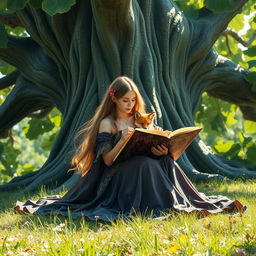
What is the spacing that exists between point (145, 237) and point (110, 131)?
1.67m

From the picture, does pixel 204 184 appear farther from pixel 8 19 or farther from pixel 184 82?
pixel 8 19

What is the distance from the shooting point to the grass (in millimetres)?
3777

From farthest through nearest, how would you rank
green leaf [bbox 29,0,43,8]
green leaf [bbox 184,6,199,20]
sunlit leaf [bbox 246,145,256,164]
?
sunlit leaf [bbox 246,145,256,164] → green leaf [bbox 184,6,199,20] → green leaf [bbox 29,0,43,8]

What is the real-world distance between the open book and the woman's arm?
0.08ft

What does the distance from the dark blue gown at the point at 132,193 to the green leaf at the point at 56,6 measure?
4.10 feet

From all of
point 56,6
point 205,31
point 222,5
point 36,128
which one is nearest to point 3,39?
point 56,6

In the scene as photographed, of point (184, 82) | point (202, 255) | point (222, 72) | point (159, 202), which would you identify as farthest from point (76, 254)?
point (222, 72)

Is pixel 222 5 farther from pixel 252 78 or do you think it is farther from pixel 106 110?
pixel 106 110

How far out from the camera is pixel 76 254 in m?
3.67

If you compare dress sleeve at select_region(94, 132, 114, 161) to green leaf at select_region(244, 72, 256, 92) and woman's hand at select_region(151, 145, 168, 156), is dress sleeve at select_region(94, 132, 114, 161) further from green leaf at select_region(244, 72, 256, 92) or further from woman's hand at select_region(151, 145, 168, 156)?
green leaf at select_region(244, 72, 256, 92)

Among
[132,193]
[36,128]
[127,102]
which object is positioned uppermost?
[127,102]

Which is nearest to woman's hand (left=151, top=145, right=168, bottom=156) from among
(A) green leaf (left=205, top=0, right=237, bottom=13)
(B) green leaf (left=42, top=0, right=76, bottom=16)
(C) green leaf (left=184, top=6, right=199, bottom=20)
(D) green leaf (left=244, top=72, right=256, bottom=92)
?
(B) green leaf (left=42, top=0, right=76, bottom=16)

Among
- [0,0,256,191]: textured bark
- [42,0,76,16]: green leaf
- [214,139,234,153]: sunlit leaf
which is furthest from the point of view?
[214,139,234,153]: sunlit leaf

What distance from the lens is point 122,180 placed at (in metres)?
5.56
